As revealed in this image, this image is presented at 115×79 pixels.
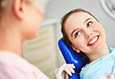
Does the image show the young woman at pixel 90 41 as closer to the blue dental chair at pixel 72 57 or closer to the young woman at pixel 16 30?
the blue dental chair at pixel 72 57

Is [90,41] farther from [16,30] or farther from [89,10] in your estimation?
[16,30]

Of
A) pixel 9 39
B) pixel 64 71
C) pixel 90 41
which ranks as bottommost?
pixel 64 71

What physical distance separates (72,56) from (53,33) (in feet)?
0.46

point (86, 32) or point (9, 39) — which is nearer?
point (9, 39)

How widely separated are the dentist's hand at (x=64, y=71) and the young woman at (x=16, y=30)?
23cm

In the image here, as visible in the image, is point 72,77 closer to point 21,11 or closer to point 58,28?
point 58,28

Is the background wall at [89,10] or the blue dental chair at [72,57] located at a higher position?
the background wall at [89,10]

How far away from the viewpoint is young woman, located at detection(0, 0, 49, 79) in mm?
354

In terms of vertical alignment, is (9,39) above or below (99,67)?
above

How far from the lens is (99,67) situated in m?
0.63

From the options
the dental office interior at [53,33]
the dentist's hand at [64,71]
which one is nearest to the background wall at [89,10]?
the dental office interior at [53,33]

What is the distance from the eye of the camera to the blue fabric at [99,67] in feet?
1.98

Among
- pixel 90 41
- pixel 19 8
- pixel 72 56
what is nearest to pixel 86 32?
pixel 90 41

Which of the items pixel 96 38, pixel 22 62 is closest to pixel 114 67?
pixel 96 38
